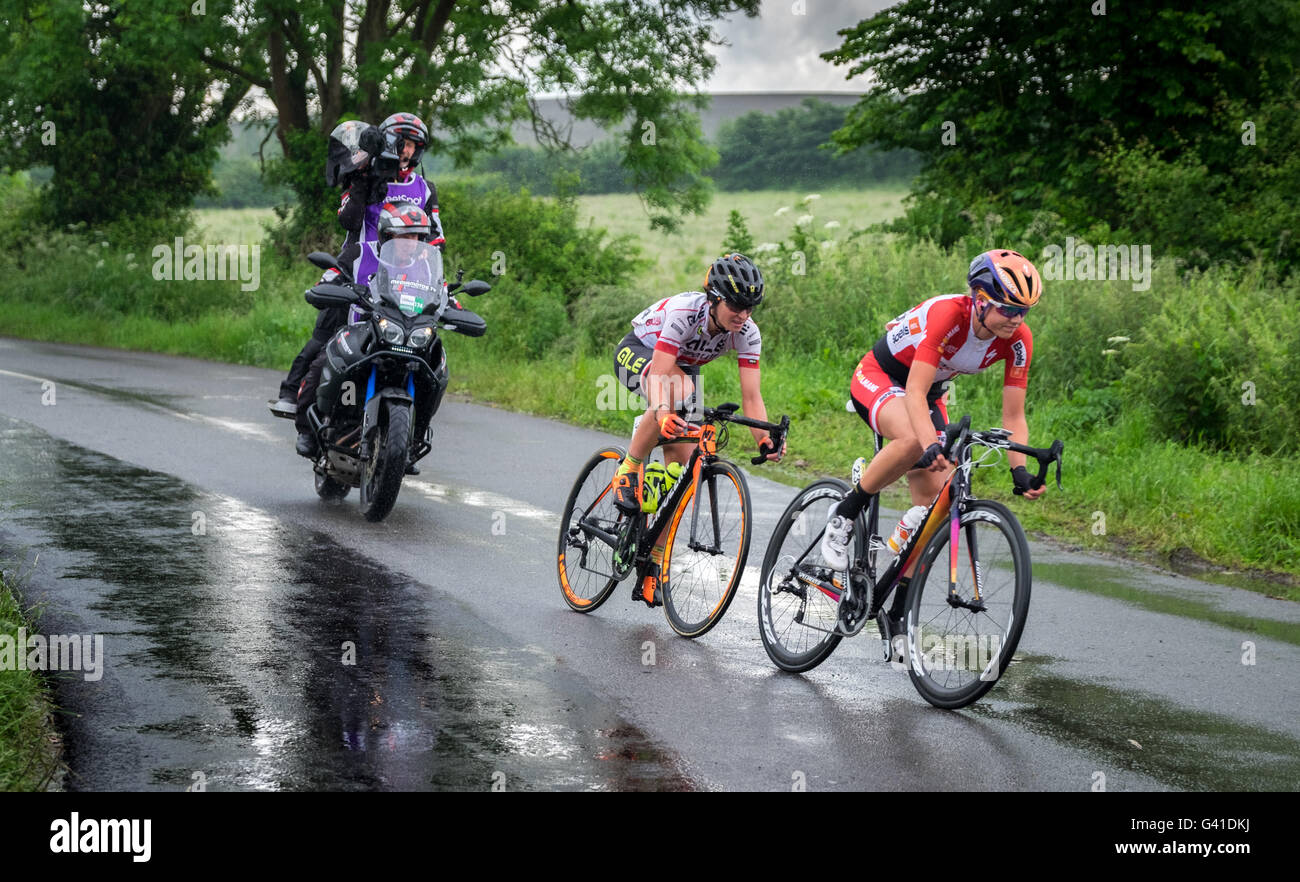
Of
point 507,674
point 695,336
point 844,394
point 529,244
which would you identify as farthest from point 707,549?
point 529,244

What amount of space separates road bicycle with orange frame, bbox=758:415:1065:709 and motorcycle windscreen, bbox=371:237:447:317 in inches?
144

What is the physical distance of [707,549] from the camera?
736cm

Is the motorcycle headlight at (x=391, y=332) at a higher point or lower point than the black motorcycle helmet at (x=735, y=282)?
lower

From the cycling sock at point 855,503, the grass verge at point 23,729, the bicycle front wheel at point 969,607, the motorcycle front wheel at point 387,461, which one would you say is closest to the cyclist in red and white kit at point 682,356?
the cycling sock at point 855,503

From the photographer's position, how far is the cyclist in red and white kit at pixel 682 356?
6.98m

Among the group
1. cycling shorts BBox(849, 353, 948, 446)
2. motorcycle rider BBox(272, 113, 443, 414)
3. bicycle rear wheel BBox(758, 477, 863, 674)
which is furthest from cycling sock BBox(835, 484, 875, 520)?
motorcycle rider BBox(272, 113, 443, 414)

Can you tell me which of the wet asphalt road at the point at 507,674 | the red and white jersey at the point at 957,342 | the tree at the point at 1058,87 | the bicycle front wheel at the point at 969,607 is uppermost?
the tree at the point at 1058,87

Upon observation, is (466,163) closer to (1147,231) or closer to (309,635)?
(1147,231)

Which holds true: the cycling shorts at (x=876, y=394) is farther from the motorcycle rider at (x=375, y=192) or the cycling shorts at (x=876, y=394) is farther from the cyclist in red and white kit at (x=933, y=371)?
the motorcycle rider at (x=375, y=192)

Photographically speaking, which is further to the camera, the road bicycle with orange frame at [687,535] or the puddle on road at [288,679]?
the road bicycle with orange frame at [687,535]

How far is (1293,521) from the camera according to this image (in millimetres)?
10078

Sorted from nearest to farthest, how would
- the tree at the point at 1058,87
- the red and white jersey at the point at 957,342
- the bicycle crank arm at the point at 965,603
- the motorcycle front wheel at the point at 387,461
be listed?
the bicycle crank arm at the point at 965,603 → the red and white jersey at the point at 957,342 → the motorcycle front wheel at the point at 387,461 → the tree at the point at 1058,87

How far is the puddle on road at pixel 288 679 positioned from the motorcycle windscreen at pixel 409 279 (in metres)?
1.66
